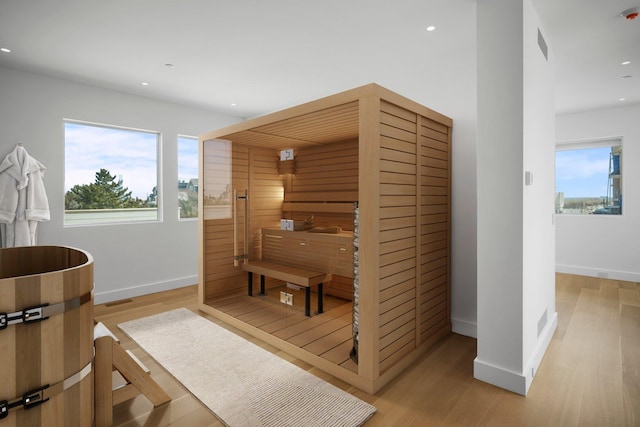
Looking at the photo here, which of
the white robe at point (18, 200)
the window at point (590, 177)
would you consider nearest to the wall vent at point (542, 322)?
the window at point (590, 177)

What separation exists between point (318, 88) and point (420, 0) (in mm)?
1966

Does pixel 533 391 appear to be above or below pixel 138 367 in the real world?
below

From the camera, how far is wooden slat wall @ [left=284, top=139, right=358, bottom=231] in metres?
2.57

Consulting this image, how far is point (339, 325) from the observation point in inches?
106

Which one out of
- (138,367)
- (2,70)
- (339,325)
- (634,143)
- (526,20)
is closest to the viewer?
(138,367)

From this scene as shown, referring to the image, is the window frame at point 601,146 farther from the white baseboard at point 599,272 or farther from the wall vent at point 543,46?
the wall vent at point 543,46

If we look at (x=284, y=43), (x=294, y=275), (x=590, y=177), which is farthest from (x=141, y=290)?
(x=590, y=177)

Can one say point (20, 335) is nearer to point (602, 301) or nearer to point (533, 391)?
point (533, 391)

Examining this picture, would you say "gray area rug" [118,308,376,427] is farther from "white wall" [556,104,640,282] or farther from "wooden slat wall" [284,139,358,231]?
"white wall" [556,104,640,282]

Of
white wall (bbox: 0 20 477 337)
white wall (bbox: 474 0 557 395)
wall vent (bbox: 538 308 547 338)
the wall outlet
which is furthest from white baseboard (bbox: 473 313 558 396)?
the wall outlet

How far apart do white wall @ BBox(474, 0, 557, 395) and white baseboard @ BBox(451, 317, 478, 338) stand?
26.4 inches

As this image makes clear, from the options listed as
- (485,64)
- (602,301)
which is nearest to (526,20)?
(485,64)

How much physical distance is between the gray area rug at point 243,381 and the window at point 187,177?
2068mm

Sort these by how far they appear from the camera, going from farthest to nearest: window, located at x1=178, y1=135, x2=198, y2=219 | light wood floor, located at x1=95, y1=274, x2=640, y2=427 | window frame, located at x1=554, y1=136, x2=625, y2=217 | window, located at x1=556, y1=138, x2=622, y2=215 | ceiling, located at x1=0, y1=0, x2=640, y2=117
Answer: window, located at x1=556, y1=138, x2=622, y2=215, window frame, located at x1=554, y1=136, x2=625, y2=217, window, located at x1=178, y1=135, x2=198, y2=219, ceiling, located at x1=0, y1=0, x2=640, y2=117, light wood floor, located at x1=95, y1=274, x2=640, y2=427
